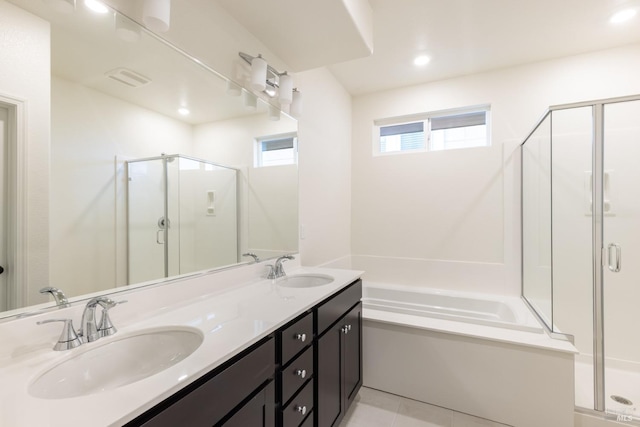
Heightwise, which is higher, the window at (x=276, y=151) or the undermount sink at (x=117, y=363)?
the window at (x=276, y=151)

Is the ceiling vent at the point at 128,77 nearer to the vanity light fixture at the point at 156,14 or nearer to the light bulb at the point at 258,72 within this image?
the vanity light fixture at the point at 156,14

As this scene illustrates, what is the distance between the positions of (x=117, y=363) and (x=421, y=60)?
9.82 feet

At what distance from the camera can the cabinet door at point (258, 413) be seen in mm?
848

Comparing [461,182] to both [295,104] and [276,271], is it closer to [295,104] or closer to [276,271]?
[295,104]

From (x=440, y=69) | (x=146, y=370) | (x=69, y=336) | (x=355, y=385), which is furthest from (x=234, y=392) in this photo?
(x=440, y=69)

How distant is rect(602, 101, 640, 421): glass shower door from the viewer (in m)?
2.21

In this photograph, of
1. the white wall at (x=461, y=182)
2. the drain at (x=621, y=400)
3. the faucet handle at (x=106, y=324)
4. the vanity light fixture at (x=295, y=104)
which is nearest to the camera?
the faucet handle at (x=106, y=324)

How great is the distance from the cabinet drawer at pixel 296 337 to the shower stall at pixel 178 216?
571 millimetres

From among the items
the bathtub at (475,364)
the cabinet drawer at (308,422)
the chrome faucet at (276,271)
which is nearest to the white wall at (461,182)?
the bathtub at (475,364)

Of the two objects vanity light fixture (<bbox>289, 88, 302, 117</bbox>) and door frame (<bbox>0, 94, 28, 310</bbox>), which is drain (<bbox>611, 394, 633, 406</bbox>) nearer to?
vanity light fixture (<bbox>289, 88, 302, 117</bbox>)

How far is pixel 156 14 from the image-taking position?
3.52 feet

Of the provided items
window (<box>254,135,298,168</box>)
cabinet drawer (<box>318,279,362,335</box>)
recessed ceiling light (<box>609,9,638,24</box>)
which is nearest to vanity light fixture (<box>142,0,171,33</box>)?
window (<box>254,135,298,168</box>)

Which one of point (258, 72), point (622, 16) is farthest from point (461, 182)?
point (258, 72)

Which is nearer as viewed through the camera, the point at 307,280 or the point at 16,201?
the point at 16,201
